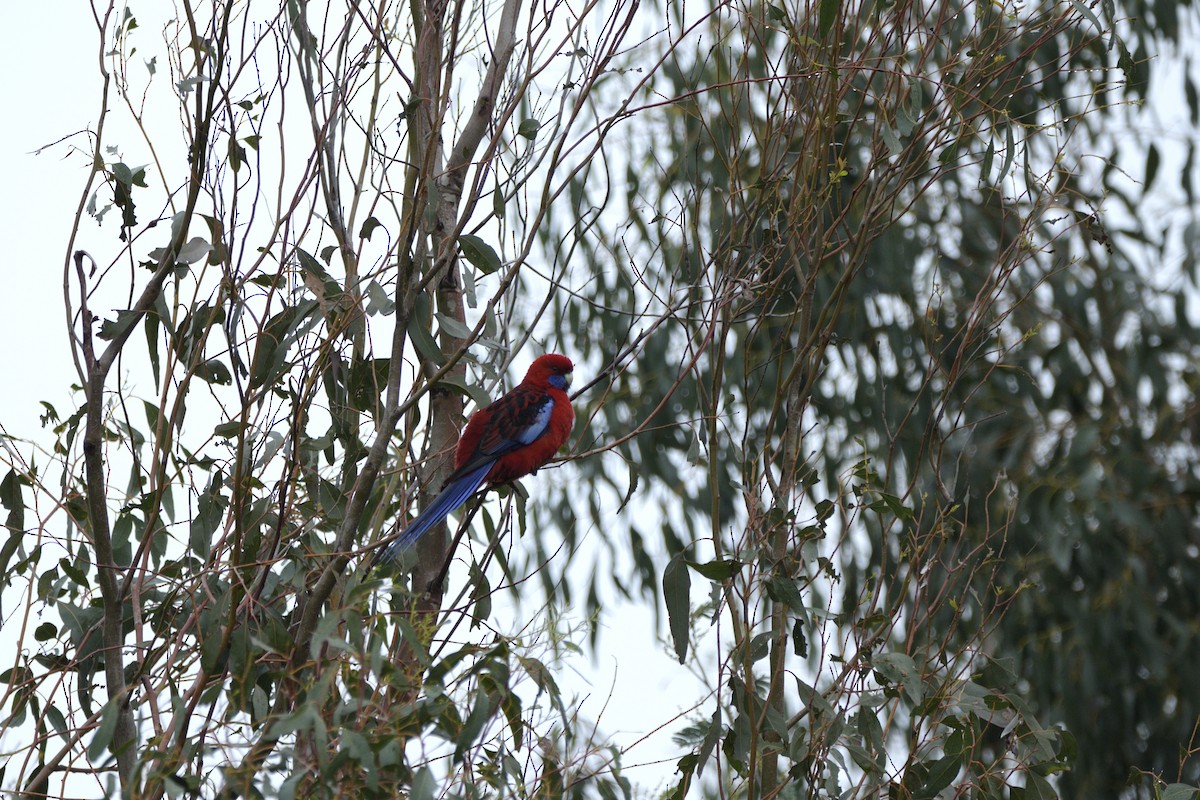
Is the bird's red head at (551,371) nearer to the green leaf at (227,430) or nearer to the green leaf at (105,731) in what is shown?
the green leaf at (227,430)

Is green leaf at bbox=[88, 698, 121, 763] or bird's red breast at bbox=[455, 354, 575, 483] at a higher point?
bird's red breast at bbox=[455, 354, 575, 483]

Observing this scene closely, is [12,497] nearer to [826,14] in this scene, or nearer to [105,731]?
[105,731]

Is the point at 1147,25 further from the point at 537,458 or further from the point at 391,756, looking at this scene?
the point at 391,756

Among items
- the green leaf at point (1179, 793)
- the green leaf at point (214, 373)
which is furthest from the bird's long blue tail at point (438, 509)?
the green leaf at point (1179, 793)

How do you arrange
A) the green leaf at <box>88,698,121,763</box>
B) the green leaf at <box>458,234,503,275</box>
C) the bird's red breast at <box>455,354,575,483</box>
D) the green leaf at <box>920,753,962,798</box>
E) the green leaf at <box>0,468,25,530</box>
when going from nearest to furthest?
the green leaf at <box>88,698,121,763</box> → the green leaf at <box>920,753,962,798</box> → the green leaf at <box>458,234,503,275</box> → the green leaf at <box>0,468,25,530</box> → the bird's red breast at <box>455,354,575,483</box>

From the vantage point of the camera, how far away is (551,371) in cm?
338

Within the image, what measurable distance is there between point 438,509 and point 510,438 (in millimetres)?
533

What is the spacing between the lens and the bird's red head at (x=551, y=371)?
3.35 metres

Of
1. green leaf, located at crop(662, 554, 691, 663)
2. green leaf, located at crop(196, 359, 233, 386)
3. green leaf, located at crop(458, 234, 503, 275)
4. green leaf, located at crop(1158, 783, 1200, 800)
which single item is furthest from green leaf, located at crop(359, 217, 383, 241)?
green leaf, located at crop(1158, 783, 1200, 800)

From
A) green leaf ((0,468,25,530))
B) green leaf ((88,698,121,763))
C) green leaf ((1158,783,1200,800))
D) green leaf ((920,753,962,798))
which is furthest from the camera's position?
green leaf ((0,468,25,530))

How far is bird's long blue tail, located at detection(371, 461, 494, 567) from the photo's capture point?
2.21 meters

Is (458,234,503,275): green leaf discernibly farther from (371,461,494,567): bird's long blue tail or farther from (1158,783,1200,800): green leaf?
(1158,783,1200,800): green leaf

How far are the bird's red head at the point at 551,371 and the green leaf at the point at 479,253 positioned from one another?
1.11 m

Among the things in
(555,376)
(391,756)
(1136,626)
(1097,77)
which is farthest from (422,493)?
(1097,77)
